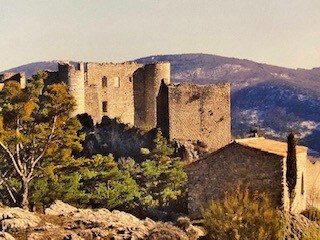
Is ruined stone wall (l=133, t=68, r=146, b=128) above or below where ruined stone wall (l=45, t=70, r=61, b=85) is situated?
below

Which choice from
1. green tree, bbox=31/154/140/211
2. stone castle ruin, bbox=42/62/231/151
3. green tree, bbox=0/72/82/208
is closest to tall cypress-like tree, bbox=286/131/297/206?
green tree, bbox=31/154/140/211

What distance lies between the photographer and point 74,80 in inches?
1602

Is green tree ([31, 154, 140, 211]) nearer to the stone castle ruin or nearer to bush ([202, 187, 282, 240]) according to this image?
bush ([202, 187, 282, 240])

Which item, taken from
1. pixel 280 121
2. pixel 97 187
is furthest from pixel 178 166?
pixel 280 121

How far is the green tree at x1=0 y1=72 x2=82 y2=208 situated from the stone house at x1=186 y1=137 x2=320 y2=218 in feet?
18.7

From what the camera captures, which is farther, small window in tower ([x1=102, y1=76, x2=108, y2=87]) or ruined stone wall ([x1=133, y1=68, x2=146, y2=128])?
ruined stone wall ([x1=133, y1=68, x2=146, y2=128])

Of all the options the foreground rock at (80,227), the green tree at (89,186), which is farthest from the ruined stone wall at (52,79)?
the foreground rock at (80,227)

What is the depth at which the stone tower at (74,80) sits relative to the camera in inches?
1591

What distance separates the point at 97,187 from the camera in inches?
1133

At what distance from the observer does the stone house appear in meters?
23.8

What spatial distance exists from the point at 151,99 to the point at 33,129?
1732cm

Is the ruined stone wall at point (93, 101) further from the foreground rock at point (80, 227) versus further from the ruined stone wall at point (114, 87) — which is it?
the foreground rock at point (80, 227)

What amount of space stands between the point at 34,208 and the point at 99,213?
514cm

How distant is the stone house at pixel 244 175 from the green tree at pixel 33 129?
5.71 m
